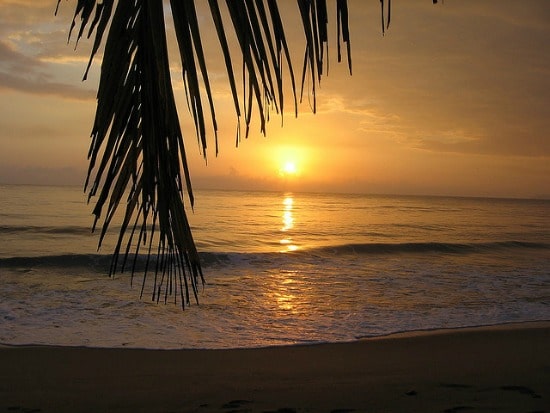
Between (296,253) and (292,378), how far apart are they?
1316cm

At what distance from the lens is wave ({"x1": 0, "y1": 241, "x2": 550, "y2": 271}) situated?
49.1 feet

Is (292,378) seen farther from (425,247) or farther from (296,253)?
(425,247)

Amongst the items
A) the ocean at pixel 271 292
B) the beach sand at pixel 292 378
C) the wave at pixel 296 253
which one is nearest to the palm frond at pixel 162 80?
the beach sand at pixel 292 378

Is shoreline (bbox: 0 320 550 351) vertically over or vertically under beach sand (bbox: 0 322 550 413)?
under

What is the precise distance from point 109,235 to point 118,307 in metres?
13.3

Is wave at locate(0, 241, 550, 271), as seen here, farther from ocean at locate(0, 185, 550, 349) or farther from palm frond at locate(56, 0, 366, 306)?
palm frond at locate(56, 0, 366, 306)

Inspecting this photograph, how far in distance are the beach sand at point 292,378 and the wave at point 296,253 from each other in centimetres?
889

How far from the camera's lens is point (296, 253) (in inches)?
725

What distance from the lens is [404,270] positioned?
14.8 m

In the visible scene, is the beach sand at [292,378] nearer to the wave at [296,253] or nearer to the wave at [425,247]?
the wave at [296,253]

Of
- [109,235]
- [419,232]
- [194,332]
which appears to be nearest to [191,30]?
[194,332]

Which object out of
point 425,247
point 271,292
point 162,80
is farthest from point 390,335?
point 425,247

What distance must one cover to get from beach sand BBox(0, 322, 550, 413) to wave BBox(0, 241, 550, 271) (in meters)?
8.89

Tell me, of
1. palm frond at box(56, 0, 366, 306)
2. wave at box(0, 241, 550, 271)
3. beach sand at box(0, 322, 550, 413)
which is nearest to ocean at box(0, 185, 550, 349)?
wave at box(0, 241, 550, 271)
